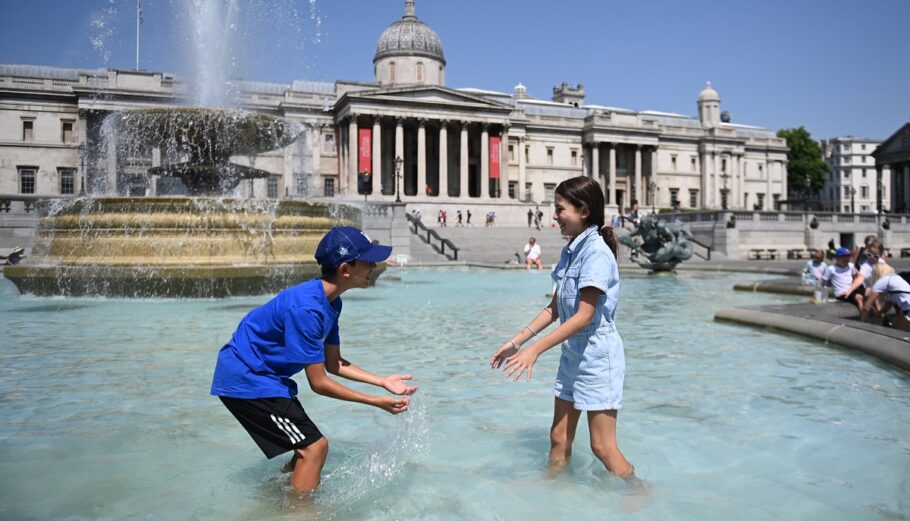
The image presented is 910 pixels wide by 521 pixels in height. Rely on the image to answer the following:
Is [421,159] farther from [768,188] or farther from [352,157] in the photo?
[768,188]

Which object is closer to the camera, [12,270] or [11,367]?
[11,367]

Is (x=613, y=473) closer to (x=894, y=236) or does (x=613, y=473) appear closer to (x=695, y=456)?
(x=695, y=456)

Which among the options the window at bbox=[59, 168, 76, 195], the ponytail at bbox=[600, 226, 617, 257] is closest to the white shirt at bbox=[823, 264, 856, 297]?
the ponytail at bbox=[600, 226, 617, 257]

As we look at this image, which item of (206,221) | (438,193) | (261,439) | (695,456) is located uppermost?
(438,193)

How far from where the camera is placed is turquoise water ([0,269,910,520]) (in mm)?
3506

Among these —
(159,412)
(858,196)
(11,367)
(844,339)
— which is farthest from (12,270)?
(858,196)

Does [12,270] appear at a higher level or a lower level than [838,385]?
higher

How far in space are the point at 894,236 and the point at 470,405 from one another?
5066cm

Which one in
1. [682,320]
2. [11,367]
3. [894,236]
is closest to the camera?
[11,367]

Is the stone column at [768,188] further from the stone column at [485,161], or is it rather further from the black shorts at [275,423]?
the black shorts at [275,423]

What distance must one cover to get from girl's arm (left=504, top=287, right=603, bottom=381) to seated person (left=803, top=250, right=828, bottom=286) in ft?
36.0

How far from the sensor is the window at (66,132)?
53.6m

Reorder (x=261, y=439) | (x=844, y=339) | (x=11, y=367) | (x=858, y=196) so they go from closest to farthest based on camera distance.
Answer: (x=261, y=439)
(x=11, y=367)
(x=844, y=339)
(x=858, y=196)

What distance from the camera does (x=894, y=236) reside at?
46344mm
